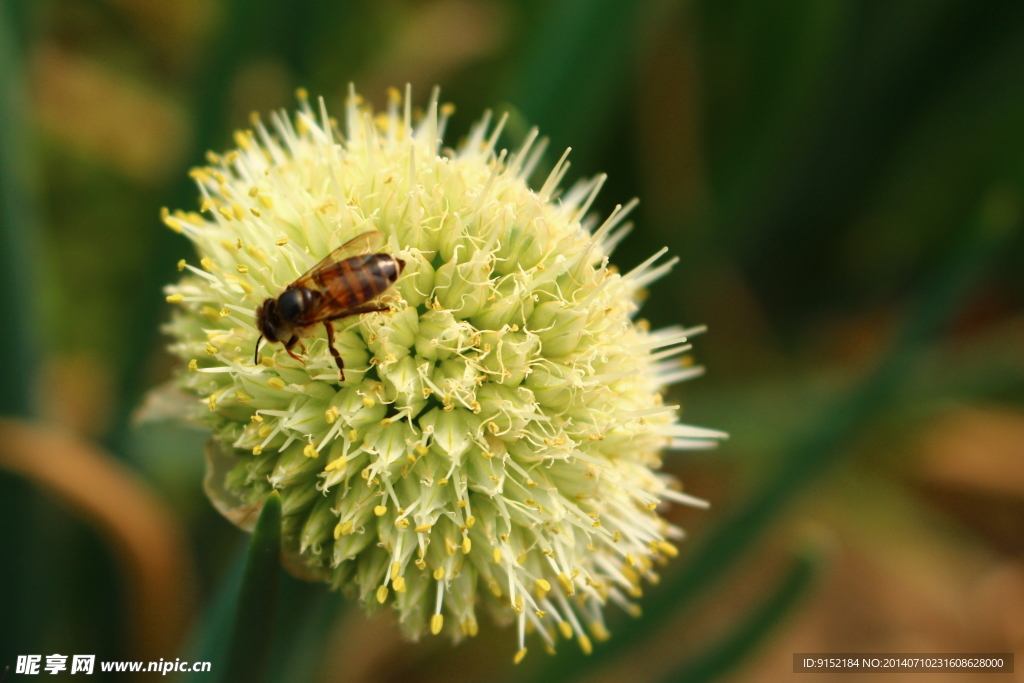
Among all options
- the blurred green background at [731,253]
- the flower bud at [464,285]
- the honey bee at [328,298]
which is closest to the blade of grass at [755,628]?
the blurred green background at [731,253]

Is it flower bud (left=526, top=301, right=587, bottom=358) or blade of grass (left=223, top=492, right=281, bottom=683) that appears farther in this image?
flower bud (left=526, top=301, right=587, bottom=358)

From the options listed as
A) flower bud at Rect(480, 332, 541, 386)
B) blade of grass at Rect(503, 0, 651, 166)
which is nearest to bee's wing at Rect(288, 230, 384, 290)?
flower bud at Rect(480, 332, 541, 386)

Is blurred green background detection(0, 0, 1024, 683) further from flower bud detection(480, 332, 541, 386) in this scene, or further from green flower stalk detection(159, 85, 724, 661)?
flower bud detection(480, 332, 541, 386)

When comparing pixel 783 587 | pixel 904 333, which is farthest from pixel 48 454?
pixel 904 333

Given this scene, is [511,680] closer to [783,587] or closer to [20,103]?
[783,587]

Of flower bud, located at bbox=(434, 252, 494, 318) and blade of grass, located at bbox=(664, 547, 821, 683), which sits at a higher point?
flower bud, located at bbox=(434, 252, 494, 318)

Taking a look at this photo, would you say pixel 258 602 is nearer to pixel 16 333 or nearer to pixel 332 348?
pixel 332 348

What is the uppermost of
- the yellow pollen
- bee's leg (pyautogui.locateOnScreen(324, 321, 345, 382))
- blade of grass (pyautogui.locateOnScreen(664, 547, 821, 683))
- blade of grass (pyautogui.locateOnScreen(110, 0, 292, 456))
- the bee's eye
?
blade of grass (pyautogui.locateOnScreen(110, 0, 292, 456))
